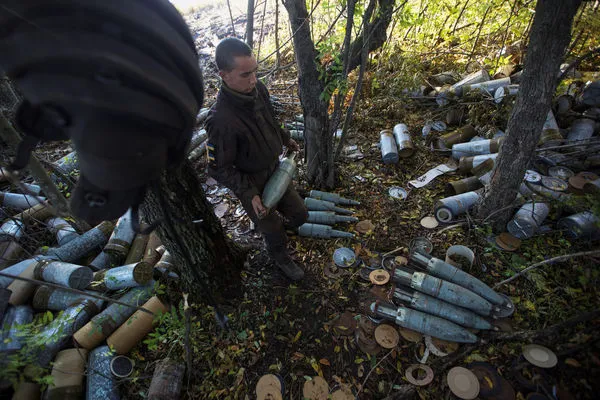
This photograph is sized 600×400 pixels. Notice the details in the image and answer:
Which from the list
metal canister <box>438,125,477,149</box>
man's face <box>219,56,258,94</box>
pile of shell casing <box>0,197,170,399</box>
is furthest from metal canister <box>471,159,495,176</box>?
pile of shell casing <box>0,197,170,399</box>

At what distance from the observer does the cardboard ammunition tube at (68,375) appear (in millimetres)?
2295

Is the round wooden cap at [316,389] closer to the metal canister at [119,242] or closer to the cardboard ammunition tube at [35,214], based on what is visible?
the metal canister at [119,242]

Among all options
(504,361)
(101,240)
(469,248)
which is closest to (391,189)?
(469,248)

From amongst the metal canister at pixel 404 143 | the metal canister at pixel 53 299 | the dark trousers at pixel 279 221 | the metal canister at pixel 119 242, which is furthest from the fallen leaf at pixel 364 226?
the metal canister at pixel 53 299

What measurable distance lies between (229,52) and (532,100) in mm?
2581

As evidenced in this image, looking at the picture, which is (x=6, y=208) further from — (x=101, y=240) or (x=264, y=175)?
(x=264, y=175)

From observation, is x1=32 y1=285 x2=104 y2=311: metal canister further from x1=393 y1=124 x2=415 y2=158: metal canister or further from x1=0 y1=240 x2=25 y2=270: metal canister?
x1=393 y1=124 x2=415 y2=158: metal canister

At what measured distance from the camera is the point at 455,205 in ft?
11.6

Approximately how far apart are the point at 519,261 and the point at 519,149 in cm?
114

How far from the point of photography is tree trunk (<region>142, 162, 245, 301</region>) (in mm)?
2318

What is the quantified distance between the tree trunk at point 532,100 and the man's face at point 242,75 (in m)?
2.23

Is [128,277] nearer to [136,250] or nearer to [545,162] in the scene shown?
[136,250]

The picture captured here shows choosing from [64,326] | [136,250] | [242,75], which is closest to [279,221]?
[242,75]

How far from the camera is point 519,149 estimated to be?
279cm
